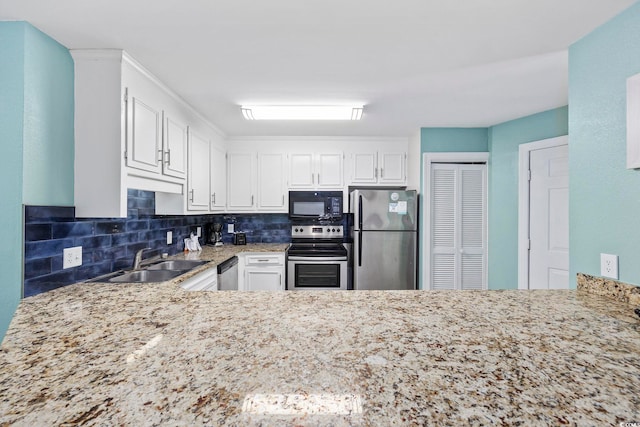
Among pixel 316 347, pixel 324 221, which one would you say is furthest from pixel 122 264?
pixel 324 221

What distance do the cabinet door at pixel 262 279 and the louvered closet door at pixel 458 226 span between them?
181 cm

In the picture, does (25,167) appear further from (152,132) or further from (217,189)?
(217,189)

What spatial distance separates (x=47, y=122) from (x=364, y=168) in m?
3.01

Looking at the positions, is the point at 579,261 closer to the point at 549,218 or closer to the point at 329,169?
the point at 549,218

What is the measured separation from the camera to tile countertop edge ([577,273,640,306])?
4.33 ft

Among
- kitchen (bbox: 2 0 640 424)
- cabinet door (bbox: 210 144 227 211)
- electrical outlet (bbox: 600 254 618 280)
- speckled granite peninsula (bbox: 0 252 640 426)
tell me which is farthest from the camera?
cabinet door (bbox: 210 144 227 211)

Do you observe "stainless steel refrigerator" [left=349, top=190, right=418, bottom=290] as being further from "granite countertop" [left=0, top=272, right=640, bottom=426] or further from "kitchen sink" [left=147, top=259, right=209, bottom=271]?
"granite countertop" [left=0, top=272, right=640, bottom=426]

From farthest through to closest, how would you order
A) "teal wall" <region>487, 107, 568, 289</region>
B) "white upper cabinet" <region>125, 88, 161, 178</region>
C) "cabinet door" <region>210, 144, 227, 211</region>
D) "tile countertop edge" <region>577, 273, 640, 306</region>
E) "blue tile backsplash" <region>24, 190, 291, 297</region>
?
"cabinet door" <region>210, 144, 227, 211</region> < "teal wall" <region>487, 107, 568, 289</region> < "white upper cabinet" <region>125, 88, 161, 178</region> < "blue tile backsplash" <region>24, 190, 291, 297</region> < "tile countertop edge" <region>577, 273, 640, 306</region>

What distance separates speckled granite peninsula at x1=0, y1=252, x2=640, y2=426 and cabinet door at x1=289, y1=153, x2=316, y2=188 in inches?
105

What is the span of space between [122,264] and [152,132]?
1.03 metres

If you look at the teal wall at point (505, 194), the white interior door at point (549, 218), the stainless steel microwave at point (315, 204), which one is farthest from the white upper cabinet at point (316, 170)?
the white interior door at point (549, 218)

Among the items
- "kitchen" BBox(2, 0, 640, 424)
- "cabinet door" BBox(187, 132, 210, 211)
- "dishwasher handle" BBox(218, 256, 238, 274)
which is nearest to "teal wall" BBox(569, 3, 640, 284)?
"kitchen" BBox(2, 0, 640, 424)

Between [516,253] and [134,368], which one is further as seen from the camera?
[516,253]

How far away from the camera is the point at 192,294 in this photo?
54.9 inches
